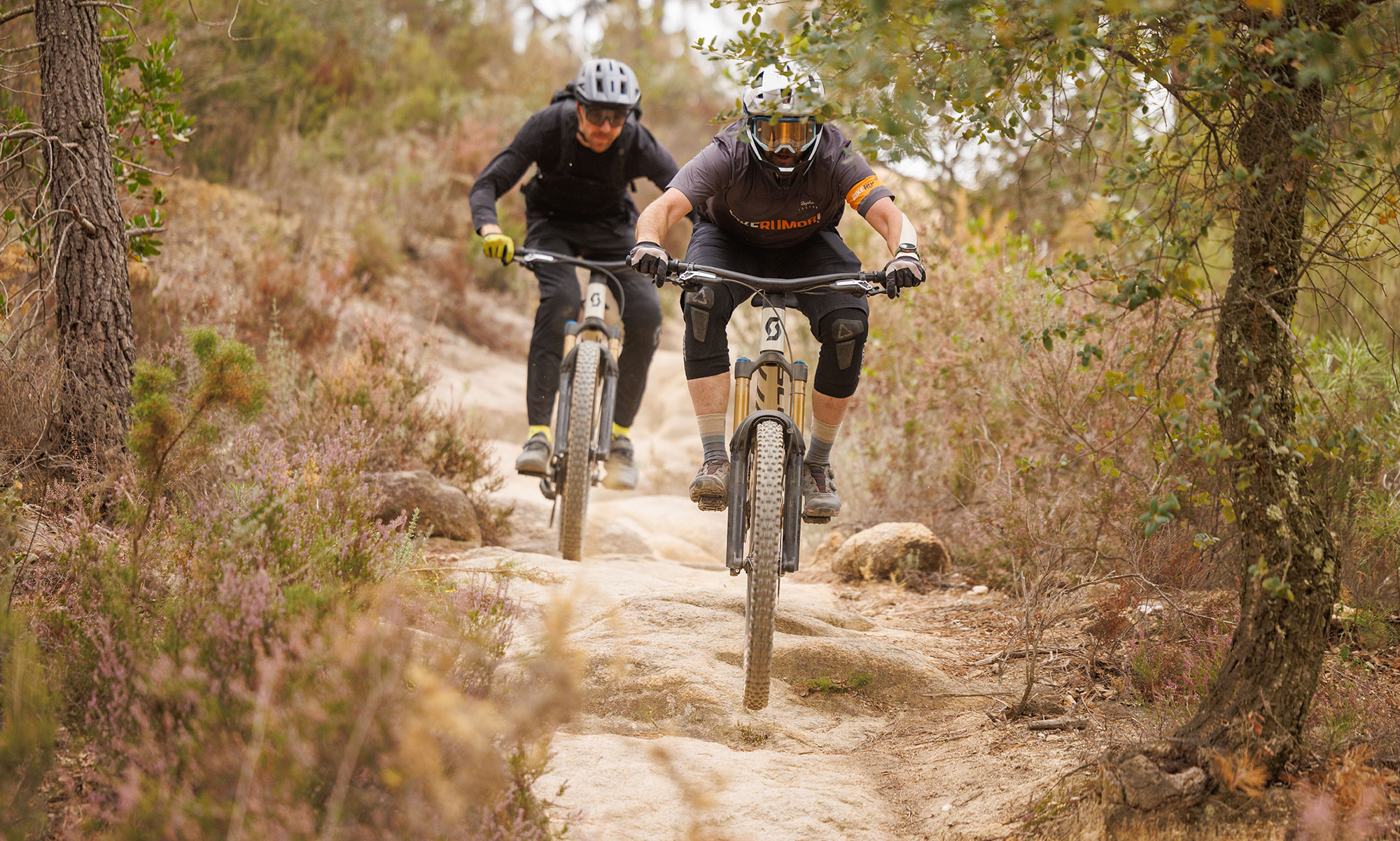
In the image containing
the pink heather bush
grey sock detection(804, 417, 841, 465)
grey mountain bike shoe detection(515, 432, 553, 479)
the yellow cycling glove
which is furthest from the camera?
grey mountain bike shoe detection(515, 432, 553, 479)

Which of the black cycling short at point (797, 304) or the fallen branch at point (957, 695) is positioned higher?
the black cycling short at point (797, 304)

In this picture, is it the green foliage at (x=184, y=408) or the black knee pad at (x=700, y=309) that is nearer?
the green foliage at (x=184, y=408)

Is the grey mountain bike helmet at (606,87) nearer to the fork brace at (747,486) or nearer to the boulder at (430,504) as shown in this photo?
the fork brace at (747,486)

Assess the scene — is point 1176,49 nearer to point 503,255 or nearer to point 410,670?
point 410,670

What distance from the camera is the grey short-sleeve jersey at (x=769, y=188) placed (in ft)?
12.8

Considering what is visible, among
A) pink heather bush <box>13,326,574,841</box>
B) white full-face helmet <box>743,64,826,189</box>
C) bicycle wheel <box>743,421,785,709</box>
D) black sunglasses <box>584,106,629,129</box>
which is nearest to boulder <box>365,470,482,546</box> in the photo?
black sunglasses <box>584,106,629,129</box>

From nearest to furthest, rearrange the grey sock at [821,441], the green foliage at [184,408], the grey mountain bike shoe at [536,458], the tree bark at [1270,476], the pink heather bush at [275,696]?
the pink heather bush at [275,696], the tree bark at [1270,476], the green foliage at [184,408], the grey sock at [821,441], the grey mountain bike shoe at [536,458]

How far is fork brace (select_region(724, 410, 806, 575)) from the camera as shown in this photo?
11.8 ft

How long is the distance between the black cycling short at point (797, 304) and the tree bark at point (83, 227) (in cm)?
246

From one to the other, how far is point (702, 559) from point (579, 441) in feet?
8.15

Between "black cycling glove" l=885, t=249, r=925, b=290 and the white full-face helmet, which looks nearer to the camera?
"black cycling glove" l=885, t=249, r=925, b=290

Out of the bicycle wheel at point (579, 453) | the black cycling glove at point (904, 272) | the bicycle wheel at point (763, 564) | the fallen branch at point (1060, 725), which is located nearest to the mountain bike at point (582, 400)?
the bicycle wheel at point (579, 453)

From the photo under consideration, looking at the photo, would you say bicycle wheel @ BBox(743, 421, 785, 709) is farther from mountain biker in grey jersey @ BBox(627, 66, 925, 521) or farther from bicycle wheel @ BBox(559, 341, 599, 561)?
bicycle wheel @ BBox(559, 341, 599, 561)

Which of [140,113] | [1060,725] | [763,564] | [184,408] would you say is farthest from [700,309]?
[140,113]
